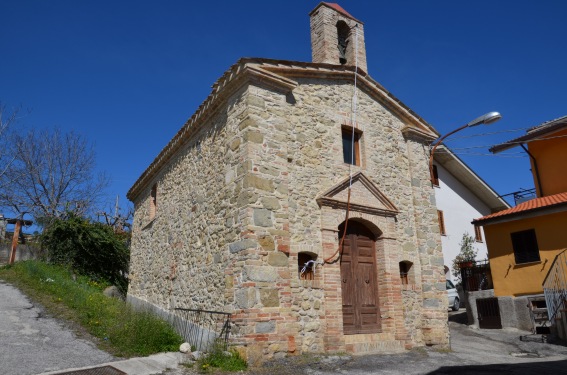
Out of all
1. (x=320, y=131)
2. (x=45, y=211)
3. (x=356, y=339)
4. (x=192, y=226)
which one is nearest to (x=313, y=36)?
(x=320, y=131)

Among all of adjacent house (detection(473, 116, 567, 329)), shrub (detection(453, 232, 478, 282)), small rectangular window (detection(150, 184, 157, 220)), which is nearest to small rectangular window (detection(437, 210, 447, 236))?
shrub (detection(453, 232, 478, 282))

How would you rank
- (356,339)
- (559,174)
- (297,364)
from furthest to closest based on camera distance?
(559,174) < (356,339) < (297,364)

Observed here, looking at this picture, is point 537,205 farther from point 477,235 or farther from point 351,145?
point 477,235

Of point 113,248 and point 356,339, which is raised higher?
point 113,248

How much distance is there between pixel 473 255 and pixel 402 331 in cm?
1305

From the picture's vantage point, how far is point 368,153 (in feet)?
33.7

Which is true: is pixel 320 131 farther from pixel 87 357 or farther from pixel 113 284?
pixel 113 284

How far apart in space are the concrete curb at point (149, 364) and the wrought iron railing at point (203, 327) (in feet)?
1.89

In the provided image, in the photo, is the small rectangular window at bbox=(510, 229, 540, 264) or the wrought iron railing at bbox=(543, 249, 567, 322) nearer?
the wrought iron railing at bbox=(543, 249, 567, 322)

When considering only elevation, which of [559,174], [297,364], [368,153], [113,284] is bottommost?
[297,364]

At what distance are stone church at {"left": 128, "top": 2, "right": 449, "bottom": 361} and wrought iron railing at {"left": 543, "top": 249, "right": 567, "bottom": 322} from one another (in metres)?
3.61

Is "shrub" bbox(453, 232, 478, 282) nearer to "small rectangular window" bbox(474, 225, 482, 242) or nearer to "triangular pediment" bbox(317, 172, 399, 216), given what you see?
"small rectangular window" bbox(474, 225, 482, 242)

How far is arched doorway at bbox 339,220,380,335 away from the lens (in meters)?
8.92

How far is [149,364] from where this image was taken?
23.2 feet
